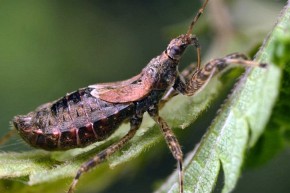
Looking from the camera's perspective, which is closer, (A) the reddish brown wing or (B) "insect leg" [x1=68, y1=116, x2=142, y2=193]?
(B) "insect leg" [x1=68, y1=116, x2=142, y2=193]

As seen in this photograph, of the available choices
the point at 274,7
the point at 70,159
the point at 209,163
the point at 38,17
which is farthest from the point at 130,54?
the point at 209,163

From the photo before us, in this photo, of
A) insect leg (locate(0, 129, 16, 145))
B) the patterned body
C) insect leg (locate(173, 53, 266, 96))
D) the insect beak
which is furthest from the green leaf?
insect leg (locate(0, 129, 16, 145))

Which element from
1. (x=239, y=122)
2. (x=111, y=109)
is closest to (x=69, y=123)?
(x=111, y=109)

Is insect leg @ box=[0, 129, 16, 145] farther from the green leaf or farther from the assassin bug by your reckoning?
the green leaf

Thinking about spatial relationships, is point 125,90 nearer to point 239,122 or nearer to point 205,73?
point 205,73

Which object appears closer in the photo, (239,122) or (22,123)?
(239,122)

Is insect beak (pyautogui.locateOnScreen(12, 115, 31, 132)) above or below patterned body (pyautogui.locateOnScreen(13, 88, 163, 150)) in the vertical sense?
above

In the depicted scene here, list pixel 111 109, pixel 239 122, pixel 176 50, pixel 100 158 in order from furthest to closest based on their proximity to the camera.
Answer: pixel 176 50
pixel 111 109
pixel 100 158
pixel 239 122
